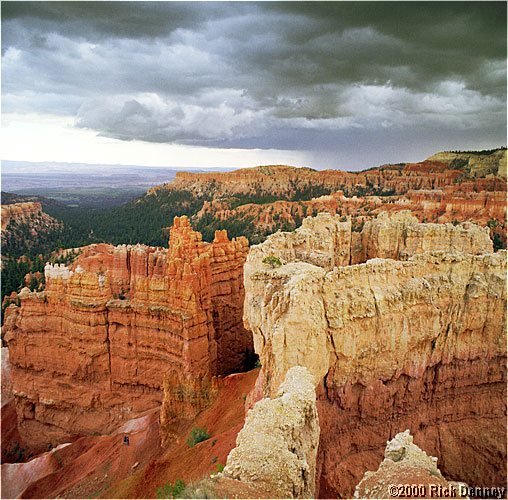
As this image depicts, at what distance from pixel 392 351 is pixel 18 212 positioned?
89.2 m

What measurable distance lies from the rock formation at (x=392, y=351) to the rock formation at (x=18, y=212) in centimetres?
8108

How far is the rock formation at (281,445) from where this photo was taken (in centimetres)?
666

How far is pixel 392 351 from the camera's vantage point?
11797mm

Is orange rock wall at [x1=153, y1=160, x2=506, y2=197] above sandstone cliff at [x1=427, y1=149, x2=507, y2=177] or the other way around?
the other way around

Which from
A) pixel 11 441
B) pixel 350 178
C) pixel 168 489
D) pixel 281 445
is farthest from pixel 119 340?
pixel 350 178

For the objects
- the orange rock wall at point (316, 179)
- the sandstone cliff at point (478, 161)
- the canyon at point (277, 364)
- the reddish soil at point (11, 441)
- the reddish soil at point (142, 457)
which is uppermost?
the sandstone cliff at point (478, 161)

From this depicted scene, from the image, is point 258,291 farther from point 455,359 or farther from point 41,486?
point 41,486

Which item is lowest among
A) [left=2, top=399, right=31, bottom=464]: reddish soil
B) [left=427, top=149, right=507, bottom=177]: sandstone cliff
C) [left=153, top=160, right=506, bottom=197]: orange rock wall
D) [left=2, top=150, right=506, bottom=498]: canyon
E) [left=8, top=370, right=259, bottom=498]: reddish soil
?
[left=2, top=399, right=31, bottom=464]: reddish soil

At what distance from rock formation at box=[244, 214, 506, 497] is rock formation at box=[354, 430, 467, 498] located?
310 cm

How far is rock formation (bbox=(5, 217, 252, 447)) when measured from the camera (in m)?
19.7

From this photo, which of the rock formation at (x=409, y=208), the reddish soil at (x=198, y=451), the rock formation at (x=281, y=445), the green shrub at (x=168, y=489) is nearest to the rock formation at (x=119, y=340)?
the reddish soil at (x=198, y=451)

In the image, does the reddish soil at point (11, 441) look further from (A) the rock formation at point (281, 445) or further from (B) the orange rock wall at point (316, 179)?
(B) the orange rock wall at point (316, 179)

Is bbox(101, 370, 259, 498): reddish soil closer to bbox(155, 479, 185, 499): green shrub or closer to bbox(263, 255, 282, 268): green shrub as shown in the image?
bbox(155, 479, 185, 499): green shrub

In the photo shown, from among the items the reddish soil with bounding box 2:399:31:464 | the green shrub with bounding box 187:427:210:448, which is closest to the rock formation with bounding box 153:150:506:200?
the green shrub with bounding box 187:427:210:448
